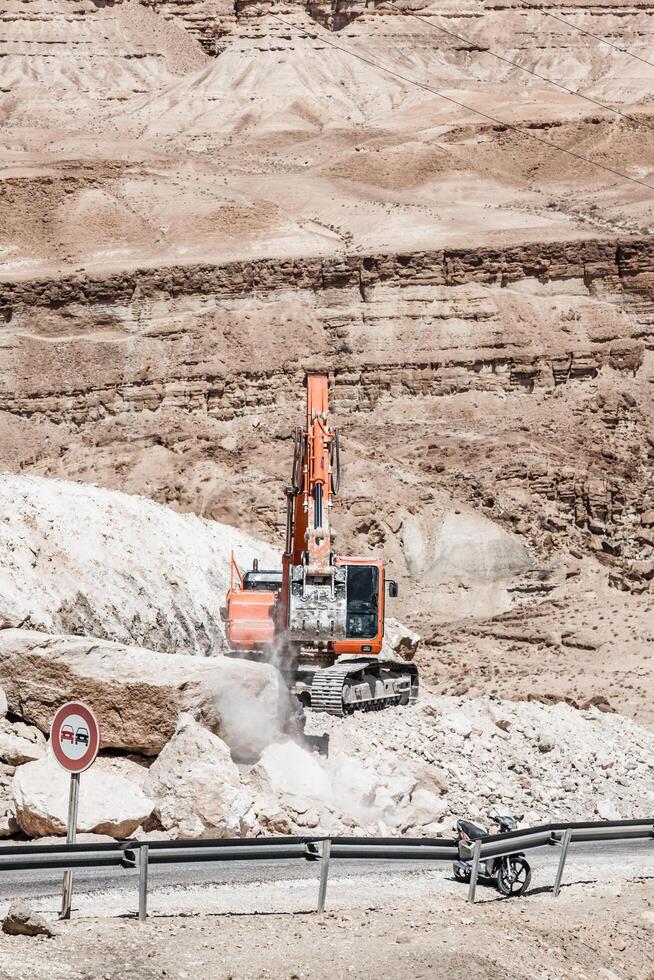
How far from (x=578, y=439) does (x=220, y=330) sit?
974 cm

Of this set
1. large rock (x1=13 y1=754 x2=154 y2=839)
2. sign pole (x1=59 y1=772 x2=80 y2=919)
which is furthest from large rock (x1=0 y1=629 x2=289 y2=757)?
sign pole (x1=59 y1=772 x2=80 y2=919)

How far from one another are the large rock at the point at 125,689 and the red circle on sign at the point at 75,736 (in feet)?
12.2

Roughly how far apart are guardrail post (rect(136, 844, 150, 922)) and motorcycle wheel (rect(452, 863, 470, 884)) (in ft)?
9.67

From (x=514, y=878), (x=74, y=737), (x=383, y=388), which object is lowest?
(x=514, y=878)

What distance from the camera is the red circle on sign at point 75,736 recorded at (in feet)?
34.1

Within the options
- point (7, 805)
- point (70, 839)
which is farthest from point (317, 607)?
point (70, 839)

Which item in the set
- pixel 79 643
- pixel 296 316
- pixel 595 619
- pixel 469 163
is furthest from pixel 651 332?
pixel 79 643

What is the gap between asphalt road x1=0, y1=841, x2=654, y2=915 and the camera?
11.2 meters

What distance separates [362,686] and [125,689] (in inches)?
280

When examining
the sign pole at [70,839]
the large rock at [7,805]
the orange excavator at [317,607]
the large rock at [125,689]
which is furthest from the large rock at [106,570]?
the sign pole at [70,839]

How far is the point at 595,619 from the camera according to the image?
32750mm

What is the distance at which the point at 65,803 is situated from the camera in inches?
488

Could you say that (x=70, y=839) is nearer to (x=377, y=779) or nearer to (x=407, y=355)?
(x=377, y=779)

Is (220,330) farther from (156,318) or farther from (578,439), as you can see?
(578,439)
